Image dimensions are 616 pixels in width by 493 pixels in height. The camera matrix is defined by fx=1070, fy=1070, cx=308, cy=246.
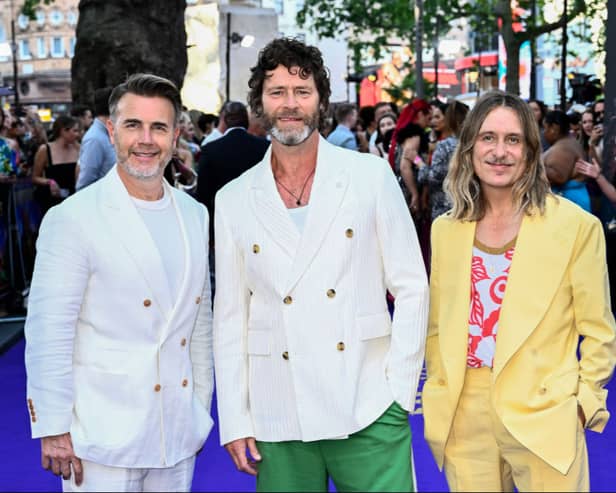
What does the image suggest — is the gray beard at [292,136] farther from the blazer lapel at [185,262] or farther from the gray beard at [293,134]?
the blazer lapel at [185,262]

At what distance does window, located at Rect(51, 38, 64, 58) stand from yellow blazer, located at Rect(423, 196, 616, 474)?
251 ft

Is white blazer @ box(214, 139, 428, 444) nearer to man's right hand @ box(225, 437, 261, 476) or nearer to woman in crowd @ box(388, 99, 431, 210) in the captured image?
man's right hand @ box(225, 437, 261, 476)

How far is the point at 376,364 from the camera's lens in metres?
3.52

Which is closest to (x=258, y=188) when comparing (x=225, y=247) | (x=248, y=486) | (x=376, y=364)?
(x=225, y=247)

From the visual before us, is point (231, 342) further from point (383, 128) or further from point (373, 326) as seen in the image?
point (383, 128)

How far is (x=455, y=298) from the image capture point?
12.1 feet

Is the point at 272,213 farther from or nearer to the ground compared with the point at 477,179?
nearer to the ground

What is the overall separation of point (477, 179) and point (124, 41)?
9.87m

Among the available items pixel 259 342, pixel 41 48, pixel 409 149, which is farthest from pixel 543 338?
pixel 41 48

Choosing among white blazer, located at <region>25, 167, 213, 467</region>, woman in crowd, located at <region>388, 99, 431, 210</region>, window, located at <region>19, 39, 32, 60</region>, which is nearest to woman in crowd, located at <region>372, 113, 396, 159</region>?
woman in crowd, located at <region>388, 99, 431, 210</region>

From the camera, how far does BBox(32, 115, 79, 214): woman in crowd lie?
11875 millimetres

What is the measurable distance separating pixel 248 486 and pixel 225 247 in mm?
2364

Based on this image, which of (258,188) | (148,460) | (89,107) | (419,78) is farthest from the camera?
(419,78)

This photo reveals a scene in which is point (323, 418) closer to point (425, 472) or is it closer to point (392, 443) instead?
point (392, 443)
